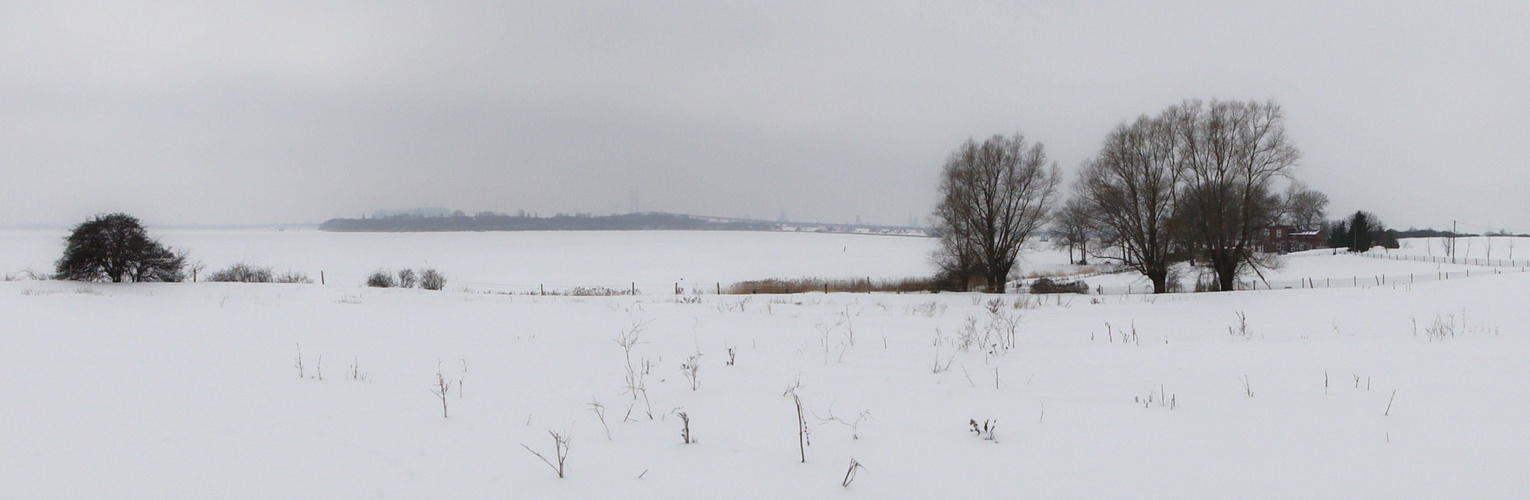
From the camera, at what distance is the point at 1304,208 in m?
37.5

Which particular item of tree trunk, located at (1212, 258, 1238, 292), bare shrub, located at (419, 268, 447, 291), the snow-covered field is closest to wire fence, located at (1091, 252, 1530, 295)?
tree trunk, located at (1212, 258, 1238, 292)

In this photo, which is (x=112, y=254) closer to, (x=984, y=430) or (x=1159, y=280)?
(x=984, y=430)

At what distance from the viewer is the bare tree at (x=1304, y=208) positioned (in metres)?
31.2

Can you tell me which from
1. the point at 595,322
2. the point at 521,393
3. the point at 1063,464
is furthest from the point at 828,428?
the point at 595,322

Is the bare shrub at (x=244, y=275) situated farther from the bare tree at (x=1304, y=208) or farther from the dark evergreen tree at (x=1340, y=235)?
the dark evergreen tree at (x=1340, y=235)

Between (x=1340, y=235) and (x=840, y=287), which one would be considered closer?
(x=840, y=287)

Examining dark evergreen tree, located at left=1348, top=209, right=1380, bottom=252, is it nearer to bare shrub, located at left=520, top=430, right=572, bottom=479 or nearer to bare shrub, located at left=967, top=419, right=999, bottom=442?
bare shrub, located at left=967, top=419, right=999, bottom=442

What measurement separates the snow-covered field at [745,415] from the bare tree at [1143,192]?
25320 mm

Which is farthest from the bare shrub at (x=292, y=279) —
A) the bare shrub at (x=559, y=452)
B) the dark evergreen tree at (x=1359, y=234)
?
the dark evergreen tree at (x=1359, y=234)

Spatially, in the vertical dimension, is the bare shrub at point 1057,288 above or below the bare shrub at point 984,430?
below

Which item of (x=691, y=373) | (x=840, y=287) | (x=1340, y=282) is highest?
(x=691, y=373)

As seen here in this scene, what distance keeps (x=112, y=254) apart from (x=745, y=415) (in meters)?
24.6

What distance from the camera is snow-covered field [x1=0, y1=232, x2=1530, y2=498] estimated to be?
3.02m

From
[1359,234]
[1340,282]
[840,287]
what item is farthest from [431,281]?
[1359,234]
